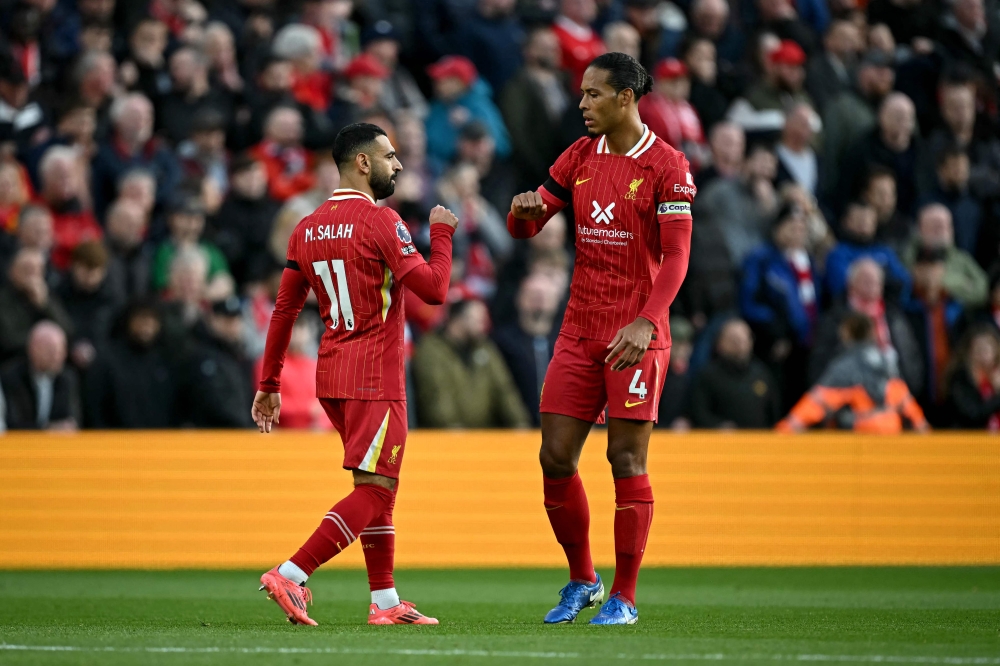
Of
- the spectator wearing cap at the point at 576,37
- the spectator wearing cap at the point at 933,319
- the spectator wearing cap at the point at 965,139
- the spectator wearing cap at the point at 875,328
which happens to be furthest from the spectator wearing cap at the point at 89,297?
the spectator wearing cap at the point at 965,139

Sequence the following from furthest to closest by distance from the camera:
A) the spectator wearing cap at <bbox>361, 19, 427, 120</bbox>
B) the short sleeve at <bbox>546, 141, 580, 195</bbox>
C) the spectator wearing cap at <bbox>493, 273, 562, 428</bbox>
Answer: the spectator wearing cap at <bbox>361, 19, 427, 120</bbox> → the spectator wearing cap at <bbox>493, 273, 562, 428</bbox> → the short sleeve at <bbox>546, 141, 580, 195</bbox>

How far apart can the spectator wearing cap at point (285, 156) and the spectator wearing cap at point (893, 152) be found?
5.46 meters

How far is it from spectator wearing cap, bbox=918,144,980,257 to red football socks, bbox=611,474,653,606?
871 centimetres

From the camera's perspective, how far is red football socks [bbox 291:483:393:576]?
6.95 metres

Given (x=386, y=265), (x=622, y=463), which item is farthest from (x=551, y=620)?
(x=386, y=265)

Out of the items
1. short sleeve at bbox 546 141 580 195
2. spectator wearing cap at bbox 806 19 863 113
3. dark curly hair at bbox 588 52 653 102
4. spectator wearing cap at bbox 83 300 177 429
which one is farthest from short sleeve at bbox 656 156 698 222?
spectator wearing cap at bbox 806 19 863 113

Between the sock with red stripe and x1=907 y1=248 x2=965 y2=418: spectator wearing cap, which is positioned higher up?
x1=907 y1=248 x2=965 y2=418: spectator wearing cap

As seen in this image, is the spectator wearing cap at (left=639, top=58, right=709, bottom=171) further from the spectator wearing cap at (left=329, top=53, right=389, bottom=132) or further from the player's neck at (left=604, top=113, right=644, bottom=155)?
the player's neck at (left=604, top=113, right=644, bottom=155)

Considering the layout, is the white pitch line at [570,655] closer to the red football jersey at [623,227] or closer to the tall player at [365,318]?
the tall player at [365,318]

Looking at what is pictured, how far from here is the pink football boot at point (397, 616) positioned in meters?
7.27

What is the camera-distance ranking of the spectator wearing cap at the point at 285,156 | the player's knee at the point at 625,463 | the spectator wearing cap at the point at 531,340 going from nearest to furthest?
1. the player's knee at the point at 625,463
2. the spectator wearing cap at the point at 531,340
3. the spectator wearing cap at the point at 285,156

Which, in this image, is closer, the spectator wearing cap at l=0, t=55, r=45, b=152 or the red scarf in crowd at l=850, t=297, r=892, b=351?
the red scarf in crowd at l=850, t=297, r=892, b=351

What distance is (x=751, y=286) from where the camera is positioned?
1360 centimetres

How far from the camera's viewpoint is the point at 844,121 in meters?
15.9
